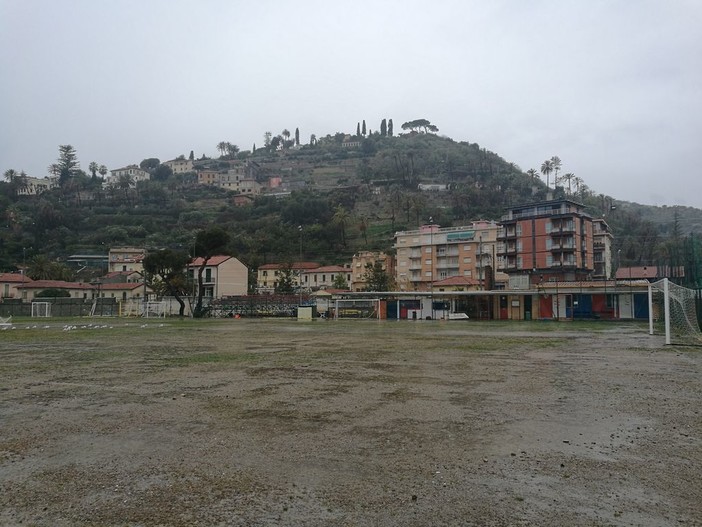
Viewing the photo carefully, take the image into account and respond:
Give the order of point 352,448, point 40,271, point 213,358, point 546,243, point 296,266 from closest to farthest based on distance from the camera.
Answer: point 352,448 → point 213,358 → point 546,243 → point 40,271 → point 296,266

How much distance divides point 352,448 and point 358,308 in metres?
59.7

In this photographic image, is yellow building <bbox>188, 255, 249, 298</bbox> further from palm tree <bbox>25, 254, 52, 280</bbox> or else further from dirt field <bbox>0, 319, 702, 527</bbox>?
dirt field <bbox>0, 319, 702, 527</bbox>

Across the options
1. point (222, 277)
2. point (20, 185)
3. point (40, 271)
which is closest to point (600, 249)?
point (222, 277)

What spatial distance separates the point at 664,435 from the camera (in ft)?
23.4

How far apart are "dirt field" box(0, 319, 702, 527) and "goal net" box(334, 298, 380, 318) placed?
5109 centimetres

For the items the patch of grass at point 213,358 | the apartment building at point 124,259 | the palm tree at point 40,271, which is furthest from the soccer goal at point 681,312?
the apartment building at point 124,259

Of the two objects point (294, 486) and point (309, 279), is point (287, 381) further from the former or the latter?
point (309, 279)

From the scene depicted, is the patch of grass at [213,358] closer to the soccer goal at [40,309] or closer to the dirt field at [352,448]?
the dirt field at [352,448]

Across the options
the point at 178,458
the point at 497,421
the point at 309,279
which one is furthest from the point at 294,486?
the point at 309,279

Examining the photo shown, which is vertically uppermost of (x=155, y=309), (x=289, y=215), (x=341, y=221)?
(x=289, y=215)

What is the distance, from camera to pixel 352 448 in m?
6.52

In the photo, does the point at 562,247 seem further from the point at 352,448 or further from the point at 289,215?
the point at 352,448

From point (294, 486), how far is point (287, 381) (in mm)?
6933

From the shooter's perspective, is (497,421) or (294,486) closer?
(294,486)
